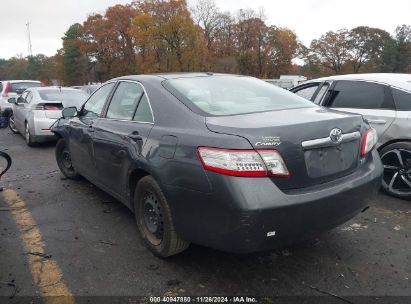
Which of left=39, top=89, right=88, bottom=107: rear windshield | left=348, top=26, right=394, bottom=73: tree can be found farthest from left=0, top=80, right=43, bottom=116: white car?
left=348, top=26, right=394, bottom=73: tree

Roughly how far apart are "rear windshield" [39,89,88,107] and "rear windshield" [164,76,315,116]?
19.3 feet

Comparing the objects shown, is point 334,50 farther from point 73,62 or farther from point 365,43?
point 73,62

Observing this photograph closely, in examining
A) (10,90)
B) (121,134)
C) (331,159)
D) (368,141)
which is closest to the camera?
(331,159)

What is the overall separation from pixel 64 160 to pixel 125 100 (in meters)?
2.46

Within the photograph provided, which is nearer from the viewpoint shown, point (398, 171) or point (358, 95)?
point (398, 171)

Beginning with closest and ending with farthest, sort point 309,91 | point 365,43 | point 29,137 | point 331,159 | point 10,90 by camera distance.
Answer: point 331,159 < point 309,91 < point 29,137 < point 10,90 < point 365,43

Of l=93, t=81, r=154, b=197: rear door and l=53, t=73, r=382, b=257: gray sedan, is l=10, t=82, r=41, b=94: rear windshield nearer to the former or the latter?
l=93, t=81, r=154, b=197: rear door

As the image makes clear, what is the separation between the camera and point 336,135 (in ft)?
9.26

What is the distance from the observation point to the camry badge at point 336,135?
9.16ft

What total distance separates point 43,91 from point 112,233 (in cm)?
644

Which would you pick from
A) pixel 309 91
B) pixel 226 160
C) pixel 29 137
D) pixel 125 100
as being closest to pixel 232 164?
pixel 226 160

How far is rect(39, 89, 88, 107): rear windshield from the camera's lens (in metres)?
8.78

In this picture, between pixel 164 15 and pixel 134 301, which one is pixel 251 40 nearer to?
pixel 164 15

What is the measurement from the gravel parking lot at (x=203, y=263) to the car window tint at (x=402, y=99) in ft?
4.07
